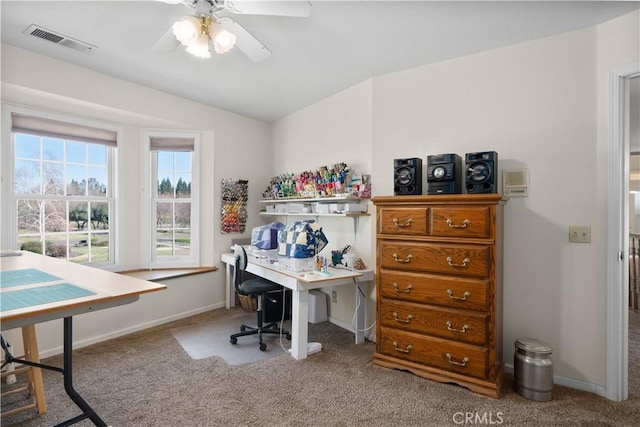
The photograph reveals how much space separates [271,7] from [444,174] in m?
1.57

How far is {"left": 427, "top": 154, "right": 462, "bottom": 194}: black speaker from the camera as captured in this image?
2.39m

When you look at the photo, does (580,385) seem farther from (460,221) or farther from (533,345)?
(460,221)

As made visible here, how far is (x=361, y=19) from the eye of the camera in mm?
2186

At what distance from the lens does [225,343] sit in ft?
9.89

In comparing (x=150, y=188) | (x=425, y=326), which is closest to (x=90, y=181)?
(x=150, y=188)

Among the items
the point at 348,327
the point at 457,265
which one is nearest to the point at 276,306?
the point at 348,327

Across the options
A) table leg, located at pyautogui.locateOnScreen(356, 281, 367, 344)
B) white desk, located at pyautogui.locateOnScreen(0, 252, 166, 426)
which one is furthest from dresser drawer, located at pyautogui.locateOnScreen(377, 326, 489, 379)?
white desk, located at pyautogui.locateOnScreen(0, 252, 166, 426)

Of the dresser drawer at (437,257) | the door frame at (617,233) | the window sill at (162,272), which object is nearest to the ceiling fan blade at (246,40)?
the dresser drawer at (437,257)

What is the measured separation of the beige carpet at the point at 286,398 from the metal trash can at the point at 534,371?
0.18 ft

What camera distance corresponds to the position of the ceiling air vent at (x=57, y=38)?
2.35 meters

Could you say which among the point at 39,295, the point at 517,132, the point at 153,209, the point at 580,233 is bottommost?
the point at 39,295

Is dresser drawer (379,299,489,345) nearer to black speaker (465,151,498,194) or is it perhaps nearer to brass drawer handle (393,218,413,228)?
brass drawer handle (393,218,413,228)

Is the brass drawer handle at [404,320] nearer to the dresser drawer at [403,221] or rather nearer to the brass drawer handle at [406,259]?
the brass drawer handle at [406,259]

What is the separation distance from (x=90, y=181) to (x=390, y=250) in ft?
10.6
